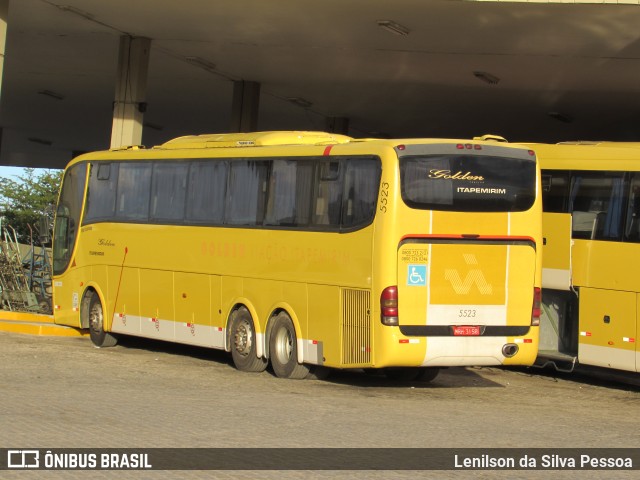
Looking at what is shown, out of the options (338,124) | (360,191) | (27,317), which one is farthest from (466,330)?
(338,124)

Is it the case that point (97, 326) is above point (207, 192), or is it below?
below

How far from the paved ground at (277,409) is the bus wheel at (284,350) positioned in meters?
0.22

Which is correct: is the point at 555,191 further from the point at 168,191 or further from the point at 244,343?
the point at 168,191

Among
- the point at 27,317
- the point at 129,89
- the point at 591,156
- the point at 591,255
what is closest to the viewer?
the point at 591,255

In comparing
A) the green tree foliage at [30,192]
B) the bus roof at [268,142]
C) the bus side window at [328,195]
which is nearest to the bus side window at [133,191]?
the bus roof at [268,142]

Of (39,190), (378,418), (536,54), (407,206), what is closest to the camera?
(378,418)

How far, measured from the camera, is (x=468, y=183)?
15.2 meters

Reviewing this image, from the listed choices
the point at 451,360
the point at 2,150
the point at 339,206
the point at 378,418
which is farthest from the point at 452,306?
the point at 2,150

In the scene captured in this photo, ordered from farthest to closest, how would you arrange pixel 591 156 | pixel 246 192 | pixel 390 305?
pixel 591 156
pixel 246 192
pixel 390 305

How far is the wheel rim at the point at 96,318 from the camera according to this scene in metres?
21.0

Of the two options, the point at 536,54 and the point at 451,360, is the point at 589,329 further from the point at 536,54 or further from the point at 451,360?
the point at 536,54

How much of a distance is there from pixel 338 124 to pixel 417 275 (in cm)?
2842

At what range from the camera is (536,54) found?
2705 centimetres

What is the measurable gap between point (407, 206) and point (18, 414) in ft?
19.2
